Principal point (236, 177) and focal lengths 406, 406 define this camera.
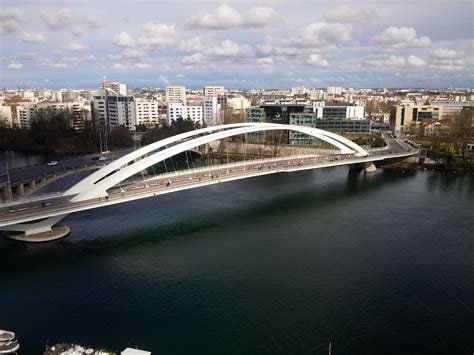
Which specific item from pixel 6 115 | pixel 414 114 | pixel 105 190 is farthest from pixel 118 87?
pixel 105 190

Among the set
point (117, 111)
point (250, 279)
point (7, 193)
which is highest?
point (117, 111)

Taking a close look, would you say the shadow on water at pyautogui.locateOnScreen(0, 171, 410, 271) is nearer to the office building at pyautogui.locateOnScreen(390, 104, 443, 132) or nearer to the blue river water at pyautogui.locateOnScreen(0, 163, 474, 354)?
the blue river water at pyautogui.locateOnScreen(0, 163, 474, 354)

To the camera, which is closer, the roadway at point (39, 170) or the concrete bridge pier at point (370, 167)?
the roadway at point (39, 170)

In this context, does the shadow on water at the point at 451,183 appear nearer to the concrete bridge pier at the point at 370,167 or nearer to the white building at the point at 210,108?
the concrete bridge pier at the point at 370,167

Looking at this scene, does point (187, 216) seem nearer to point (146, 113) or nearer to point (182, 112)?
point (146, 113)

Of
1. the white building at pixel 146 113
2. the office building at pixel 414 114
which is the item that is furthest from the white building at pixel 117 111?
the office building at pixel 414 114

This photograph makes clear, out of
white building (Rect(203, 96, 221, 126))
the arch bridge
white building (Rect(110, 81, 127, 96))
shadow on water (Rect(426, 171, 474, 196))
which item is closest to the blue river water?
the arch bridge

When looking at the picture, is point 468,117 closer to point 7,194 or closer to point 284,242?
point 284,242

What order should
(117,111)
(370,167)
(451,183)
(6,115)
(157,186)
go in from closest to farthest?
1. (157,186)
2. (451,183)
3. (370,167)
4. (117,111)
5. (6,115)
